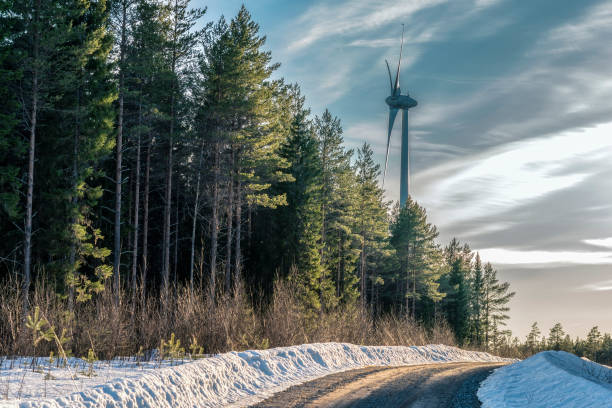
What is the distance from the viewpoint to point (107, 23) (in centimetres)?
2775

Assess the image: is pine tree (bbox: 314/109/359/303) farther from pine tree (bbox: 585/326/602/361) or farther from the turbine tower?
pine tree (bbox: 585/326/602/361)

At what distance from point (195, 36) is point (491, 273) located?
65.3 metres

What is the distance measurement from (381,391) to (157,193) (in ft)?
109

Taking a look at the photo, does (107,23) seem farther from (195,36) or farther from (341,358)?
(341,358)

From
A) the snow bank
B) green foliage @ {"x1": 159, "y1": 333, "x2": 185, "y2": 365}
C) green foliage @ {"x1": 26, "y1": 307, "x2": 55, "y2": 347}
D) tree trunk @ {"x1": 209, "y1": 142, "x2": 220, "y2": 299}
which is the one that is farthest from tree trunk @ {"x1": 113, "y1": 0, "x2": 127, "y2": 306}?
the snow bank

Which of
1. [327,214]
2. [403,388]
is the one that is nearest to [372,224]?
[327,214]

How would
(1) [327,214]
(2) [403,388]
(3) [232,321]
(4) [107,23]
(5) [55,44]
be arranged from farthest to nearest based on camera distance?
(1) [327,214]
(4) [107,23]
(5) [55,44]
(3) [232,321]
(2) [403,388]

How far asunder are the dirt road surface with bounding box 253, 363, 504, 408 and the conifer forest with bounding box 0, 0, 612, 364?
4.31 meters

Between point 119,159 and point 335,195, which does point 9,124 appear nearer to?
point 119,159

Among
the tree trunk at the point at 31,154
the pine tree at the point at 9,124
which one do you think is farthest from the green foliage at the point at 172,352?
the pine tree at the point at 9,124

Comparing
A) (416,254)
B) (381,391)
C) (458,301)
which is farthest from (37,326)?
(458,301)

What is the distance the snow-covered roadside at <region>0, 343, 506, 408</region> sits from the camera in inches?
284

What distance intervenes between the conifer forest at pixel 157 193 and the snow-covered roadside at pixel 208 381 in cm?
215

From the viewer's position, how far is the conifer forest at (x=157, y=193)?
1533cm
